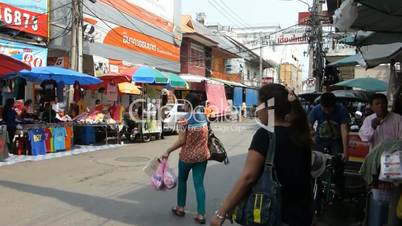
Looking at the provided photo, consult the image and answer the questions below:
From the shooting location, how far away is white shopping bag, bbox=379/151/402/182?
466 centimetres

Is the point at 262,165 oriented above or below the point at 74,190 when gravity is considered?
above

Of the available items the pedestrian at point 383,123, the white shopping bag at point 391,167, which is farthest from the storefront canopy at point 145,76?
the white shopping bag at point 391,167

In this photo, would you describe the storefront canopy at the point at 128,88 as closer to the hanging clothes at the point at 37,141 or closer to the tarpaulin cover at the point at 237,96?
the hanging clothes at the point at 37,141

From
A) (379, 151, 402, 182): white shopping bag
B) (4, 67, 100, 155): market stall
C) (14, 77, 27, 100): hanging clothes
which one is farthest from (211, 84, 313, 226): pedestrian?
(14, 77, 27, 100): hanging clothes

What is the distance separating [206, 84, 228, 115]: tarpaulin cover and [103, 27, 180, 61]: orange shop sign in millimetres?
4789

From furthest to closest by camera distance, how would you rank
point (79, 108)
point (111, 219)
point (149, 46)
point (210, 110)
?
1. point (210, 110)
2. point (149, 46)
3. point (79, 108)
4. point (111, 219)

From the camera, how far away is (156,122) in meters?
20.3

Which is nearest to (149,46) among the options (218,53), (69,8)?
(69,8)

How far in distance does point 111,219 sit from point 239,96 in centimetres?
3994

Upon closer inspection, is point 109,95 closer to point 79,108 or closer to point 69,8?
point 79,108

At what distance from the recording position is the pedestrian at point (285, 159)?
315cm

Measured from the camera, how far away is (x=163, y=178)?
6.81 metres

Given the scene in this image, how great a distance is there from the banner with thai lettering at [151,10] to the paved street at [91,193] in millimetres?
12927

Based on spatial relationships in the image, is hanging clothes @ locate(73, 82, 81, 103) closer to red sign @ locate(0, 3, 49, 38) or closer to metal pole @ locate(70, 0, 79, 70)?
metal pole @ locate(70, 0, 79, 70)
